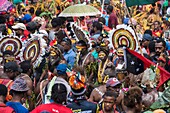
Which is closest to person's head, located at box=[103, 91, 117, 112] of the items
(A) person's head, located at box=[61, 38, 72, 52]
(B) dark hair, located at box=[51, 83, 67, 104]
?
(B) dark hair, located at box=[51, 83, 67, 104]

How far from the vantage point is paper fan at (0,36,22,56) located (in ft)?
33.8

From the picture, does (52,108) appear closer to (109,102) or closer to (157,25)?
(109,102)

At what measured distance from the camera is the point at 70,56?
425 inches

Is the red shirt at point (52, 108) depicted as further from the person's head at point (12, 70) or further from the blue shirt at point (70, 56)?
the blue shirt at point (70, 56)

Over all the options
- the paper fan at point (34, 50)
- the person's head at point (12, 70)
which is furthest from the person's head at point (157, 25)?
the person's head at point (12, 70)

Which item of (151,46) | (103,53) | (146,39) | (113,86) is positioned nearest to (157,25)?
(146,39)

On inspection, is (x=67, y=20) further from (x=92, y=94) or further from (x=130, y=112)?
(x=130, y=112)

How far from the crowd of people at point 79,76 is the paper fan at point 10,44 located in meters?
0.05

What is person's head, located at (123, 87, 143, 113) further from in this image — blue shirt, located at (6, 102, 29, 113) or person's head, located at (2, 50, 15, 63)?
person's head, located at (2, 50, 15, 63)

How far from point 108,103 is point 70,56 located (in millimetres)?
3510

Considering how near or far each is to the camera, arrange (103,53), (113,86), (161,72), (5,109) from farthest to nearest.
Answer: (103,53)
(161,72)
(113,86)
(5,109)

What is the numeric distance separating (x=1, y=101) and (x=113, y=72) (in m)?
2.83

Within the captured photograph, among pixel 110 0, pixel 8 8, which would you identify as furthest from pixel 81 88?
pixel 110 0

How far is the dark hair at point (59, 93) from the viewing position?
6.93 m
